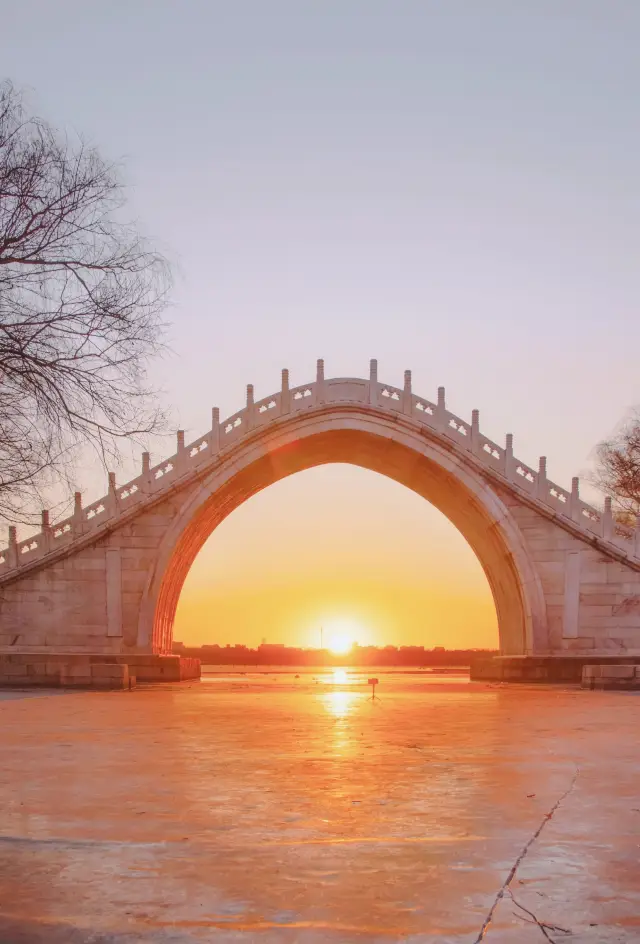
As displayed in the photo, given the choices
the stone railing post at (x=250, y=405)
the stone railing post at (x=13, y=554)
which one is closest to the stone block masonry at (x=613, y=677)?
the stone railing post at (x=250, y=405)

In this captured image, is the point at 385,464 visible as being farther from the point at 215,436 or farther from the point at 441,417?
the point at 215,436

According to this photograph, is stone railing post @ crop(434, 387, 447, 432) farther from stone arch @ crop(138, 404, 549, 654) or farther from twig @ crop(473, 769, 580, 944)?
twig @ crop(473, 769, 580, 944)

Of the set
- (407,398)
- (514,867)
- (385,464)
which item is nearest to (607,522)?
(407,398)

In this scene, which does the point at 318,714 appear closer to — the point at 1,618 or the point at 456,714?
the point at 456,714

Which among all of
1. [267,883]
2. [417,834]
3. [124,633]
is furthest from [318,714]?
[124,633]

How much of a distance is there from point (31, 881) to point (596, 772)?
17.9ft

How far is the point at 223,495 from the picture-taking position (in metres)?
38.7

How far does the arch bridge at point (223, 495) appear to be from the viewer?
1437 inches

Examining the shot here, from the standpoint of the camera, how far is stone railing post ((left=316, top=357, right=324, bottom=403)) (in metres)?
38.9

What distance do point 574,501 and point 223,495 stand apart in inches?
462

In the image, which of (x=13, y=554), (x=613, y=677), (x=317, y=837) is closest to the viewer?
(x=317, y=837)

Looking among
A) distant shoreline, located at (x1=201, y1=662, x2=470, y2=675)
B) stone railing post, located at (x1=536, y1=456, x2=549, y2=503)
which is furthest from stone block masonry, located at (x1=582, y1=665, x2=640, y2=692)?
distant shoreline, located at (x1=201, y1=662, x2=470, y2=675)

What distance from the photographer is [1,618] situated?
3647 centimetres

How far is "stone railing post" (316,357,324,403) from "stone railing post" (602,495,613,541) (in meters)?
10.1
